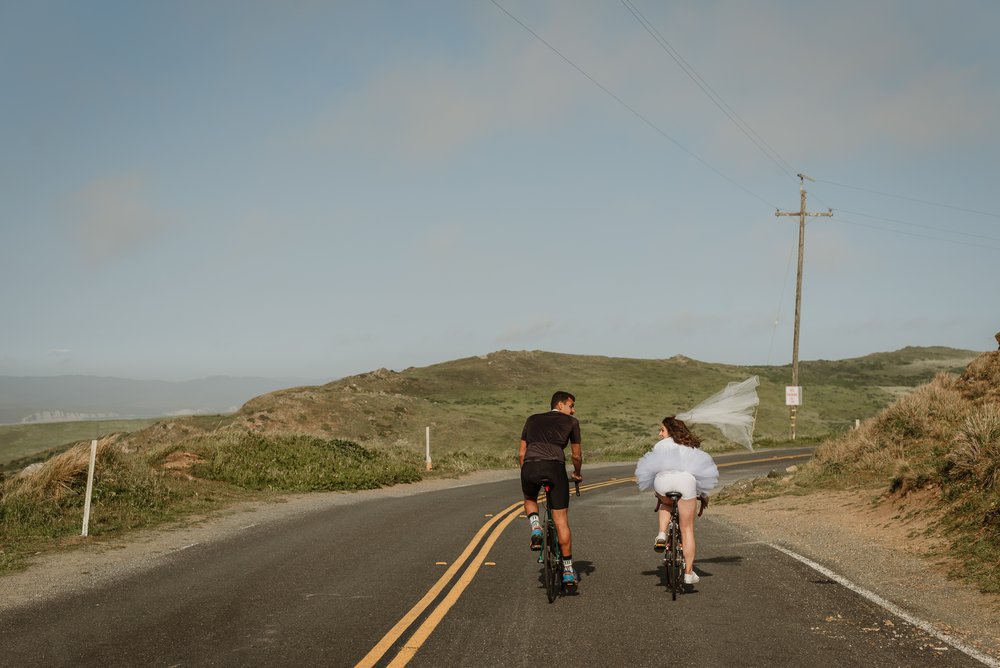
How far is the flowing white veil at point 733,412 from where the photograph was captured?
44.1ft

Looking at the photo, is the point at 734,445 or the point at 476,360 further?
the point at 476,360

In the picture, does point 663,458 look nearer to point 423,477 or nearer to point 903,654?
point 903,654

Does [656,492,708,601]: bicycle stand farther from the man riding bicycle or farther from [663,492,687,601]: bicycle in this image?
the man riding bicycle

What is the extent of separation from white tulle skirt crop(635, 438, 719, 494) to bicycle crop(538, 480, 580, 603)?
3.68 ft

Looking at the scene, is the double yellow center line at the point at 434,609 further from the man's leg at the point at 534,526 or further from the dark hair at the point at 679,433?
the dark hair at the point at 679,433

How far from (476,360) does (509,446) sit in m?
49.7

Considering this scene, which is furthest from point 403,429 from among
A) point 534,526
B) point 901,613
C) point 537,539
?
point 901,613

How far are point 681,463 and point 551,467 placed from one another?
1.49m

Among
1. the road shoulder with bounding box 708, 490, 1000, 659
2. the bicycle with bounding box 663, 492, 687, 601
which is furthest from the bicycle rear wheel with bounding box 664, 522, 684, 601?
the road shoulder with bounding box 708, 490, 1000, 659

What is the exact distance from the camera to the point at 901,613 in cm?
786

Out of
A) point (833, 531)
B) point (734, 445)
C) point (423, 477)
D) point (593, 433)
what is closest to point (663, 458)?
point (833, 531)

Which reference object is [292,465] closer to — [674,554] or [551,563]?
[551,563]

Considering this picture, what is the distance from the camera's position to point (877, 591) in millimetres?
8938

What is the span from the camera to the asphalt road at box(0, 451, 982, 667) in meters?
6.55
